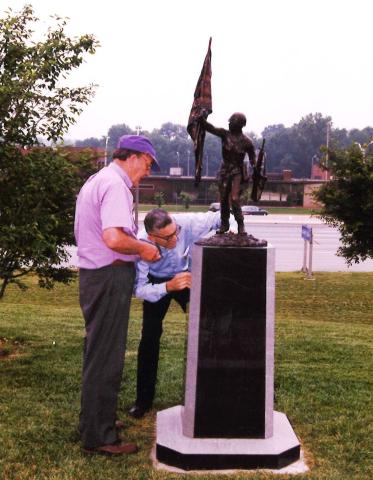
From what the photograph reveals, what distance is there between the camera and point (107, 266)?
405 cm

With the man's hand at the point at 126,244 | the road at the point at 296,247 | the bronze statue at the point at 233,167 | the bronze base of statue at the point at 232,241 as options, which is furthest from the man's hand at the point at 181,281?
the road at the point at 296,247

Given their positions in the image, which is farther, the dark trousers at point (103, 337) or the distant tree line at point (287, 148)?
the distant tree line at point (287, 148)

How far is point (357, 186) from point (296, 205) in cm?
5360

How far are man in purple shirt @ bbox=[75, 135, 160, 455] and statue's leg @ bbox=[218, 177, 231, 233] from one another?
57 centimetres

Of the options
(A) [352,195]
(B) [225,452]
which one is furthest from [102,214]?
(A) [352,195]

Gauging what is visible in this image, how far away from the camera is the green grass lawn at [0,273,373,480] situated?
163 inches

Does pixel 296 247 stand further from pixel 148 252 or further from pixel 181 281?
pixel 148 252

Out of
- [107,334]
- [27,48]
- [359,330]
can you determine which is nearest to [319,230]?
[359,330]

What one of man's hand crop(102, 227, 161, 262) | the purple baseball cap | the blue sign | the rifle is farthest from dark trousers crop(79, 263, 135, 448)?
the blue sign

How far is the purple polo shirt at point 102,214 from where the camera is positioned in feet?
12.8

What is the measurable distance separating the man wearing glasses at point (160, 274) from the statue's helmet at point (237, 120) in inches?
26.6

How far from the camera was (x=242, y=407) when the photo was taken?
174 inches

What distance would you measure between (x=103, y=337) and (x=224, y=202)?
126 centimetres

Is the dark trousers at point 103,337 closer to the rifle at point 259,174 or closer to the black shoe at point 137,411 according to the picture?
the black shoe at point 137,411
